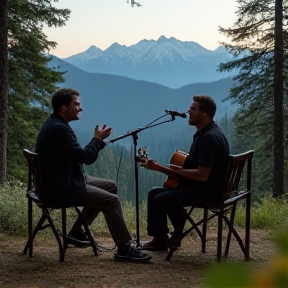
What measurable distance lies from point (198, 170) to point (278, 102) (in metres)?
11.9

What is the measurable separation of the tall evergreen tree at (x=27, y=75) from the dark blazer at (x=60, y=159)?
9.90m

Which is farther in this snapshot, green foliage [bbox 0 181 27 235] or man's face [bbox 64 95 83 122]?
green foliage [bbox 0 181 27 235]

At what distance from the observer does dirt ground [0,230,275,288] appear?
154 inches

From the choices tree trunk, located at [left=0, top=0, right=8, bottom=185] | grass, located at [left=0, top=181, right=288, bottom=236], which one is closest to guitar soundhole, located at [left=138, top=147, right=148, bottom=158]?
grass, located at [left=0, top=181, right=288, bottom=236]

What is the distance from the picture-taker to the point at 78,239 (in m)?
5.11

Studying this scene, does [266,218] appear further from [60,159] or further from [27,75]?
[27,75]

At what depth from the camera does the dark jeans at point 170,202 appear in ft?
14.7

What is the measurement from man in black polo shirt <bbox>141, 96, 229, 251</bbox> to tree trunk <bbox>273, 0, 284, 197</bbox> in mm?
11331

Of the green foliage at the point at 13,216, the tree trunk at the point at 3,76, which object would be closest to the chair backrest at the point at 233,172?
the green foliage at the point at 13,216

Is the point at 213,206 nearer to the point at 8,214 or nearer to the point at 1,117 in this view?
the point at 8,214

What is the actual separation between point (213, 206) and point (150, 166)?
570mm

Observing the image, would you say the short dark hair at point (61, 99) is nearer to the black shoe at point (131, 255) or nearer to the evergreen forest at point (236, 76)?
the black shoe at point (131, 255)

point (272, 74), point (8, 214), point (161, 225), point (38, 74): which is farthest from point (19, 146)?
point (161, 225)

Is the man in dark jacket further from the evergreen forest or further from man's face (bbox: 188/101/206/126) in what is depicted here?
the evergreen forest
